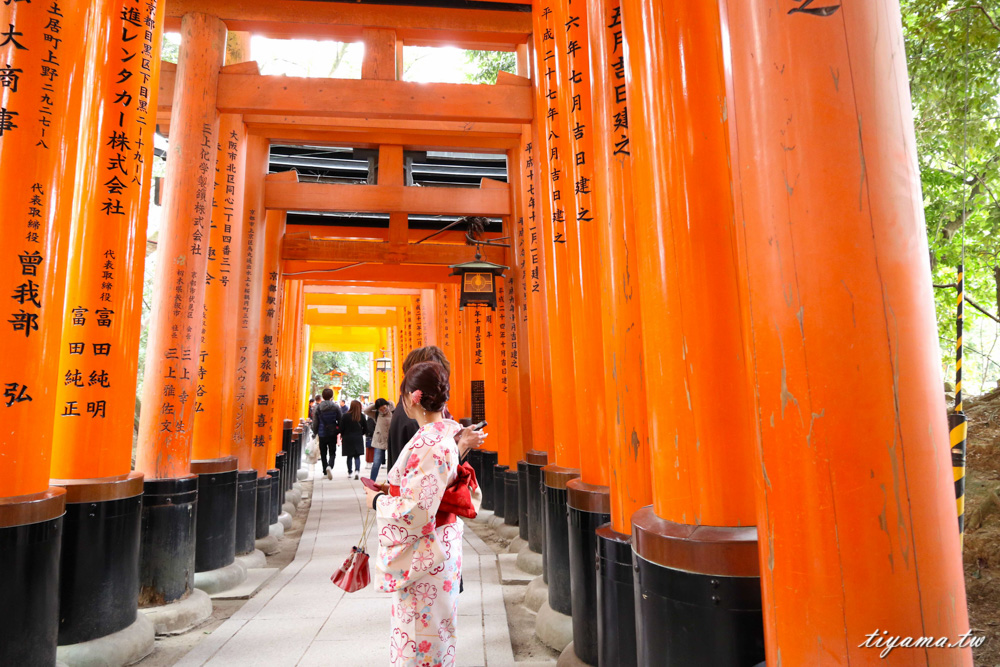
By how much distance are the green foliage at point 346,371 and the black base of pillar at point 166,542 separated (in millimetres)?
27601

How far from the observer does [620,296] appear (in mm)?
2557

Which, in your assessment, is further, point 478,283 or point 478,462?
point 478,462

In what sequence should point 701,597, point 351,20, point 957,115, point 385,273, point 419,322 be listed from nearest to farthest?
1. point 701,597
2. point 957,115
3. point 351,20
4. point 385,273
5. point 419,322

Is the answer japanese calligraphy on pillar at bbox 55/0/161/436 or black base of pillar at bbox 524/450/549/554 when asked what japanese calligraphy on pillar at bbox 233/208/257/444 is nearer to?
japanese calligraphy on pillar at bbox 55/0/161/436

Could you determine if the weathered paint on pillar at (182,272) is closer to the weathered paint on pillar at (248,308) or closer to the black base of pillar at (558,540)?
the weathered paint on pillar at (248,308)

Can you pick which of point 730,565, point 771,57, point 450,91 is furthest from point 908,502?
point 450,91

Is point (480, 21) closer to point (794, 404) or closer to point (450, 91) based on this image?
point (450, 91)

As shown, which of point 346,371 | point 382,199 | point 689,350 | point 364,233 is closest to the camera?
point 689,350

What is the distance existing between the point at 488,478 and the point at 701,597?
26.9 ft

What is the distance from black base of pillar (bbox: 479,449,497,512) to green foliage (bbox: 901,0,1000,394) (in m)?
6.09

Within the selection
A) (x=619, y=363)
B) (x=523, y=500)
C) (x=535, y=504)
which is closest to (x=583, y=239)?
(x=619, y=363)

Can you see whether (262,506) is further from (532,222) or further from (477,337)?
(532,222)

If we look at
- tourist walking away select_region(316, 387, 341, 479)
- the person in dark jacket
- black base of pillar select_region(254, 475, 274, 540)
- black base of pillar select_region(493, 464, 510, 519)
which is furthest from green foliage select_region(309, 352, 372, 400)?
black base of pillar select_region(254, 475, 274, 540)

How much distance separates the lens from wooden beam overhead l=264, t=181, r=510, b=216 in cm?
757
